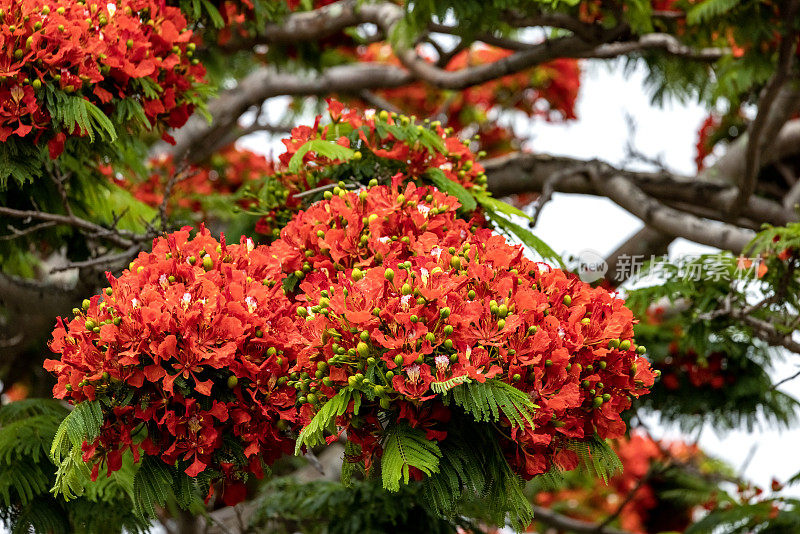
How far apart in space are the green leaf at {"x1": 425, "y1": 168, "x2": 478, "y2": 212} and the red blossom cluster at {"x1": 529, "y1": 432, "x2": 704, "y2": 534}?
5211mm

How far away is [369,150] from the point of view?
3.35 meters

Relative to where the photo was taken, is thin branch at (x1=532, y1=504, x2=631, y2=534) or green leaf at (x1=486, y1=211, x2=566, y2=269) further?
thin branch at (x1=532, y1=504, x2=631, y2=534)

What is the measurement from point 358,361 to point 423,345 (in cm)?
17

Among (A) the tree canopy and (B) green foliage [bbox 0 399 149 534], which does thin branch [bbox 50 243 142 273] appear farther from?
(B) green foliage [bbox 0 399 149 534]

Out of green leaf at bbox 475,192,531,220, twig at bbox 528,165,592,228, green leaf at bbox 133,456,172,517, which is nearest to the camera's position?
green leaf at bbox 133,456,172,517

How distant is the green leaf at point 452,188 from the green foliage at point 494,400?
99 cm

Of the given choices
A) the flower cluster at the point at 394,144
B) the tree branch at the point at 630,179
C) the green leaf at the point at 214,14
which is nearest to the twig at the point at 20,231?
the flower cluster at the point at 394,144

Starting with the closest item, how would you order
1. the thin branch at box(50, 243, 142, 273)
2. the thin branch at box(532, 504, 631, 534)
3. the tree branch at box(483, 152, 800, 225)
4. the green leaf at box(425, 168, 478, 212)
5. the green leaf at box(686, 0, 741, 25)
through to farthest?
the green leaf at box(425, 168, 478, 212)
the thin branch at box(50, 243, 142, 273)
the green leaf at box(686, 0, 741, 25)
the tree branch at box(483, 152, 800, 225)
the thin branch at box(532, 504, 631, 534)

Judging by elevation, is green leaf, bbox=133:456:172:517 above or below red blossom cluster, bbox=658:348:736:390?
above

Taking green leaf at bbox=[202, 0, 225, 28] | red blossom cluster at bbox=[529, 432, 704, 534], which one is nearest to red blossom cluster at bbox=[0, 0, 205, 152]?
green leaf at bbox=[202, 0, 225, 28]

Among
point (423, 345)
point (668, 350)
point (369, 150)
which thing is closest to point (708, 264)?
point (668, 350)

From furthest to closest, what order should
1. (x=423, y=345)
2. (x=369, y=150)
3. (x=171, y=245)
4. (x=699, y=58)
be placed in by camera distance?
1. (x=699, y=58)
2. (x=369, y=150)
3. (x=171, y=245)
4. (x=423, y=345)

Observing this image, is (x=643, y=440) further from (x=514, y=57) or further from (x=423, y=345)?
(x=423, y=345)

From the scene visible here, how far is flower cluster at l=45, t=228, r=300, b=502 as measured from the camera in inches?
97.3
